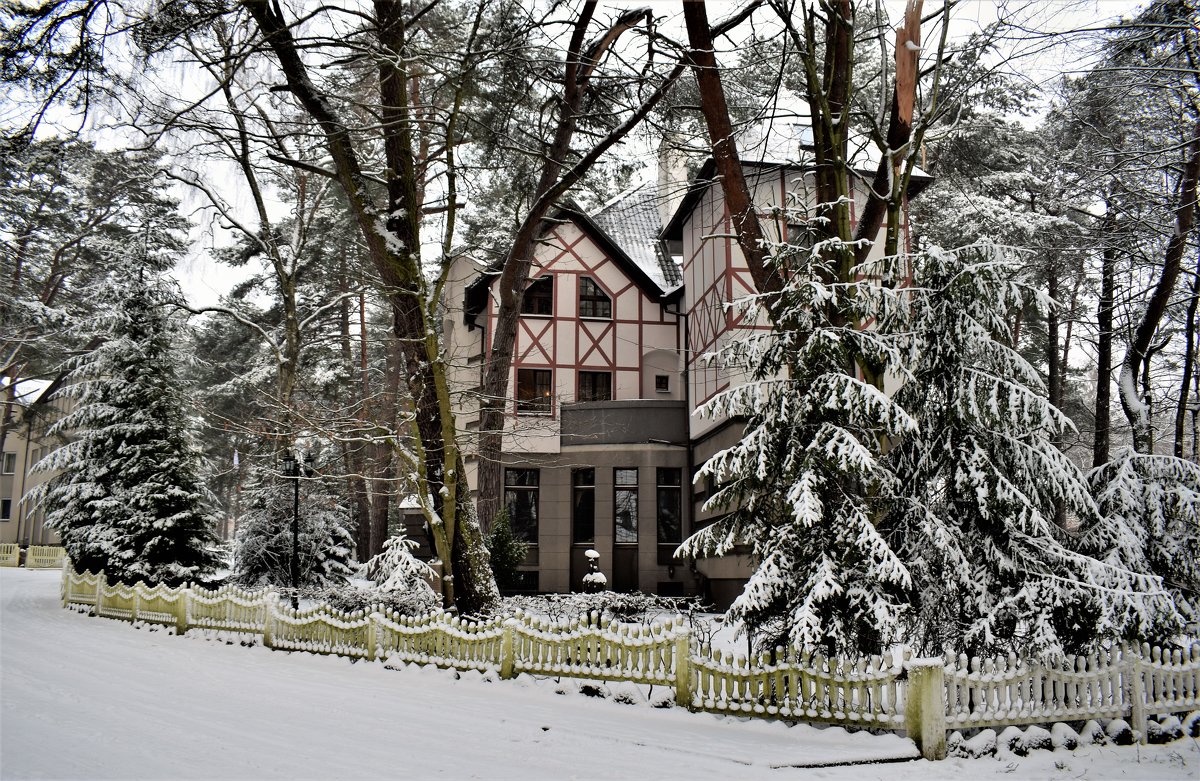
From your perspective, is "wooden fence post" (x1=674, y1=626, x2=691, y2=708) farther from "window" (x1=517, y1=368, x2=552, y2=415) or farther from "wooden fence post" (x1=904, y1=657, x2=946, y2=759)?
"window" (x1=517, y1=368, x2=552, y2=415)

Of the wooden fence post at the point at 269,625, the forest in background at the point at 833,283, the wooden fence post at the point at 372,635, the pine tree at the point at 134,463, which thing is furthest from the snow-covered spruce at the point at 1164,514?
the pine tree at the point at 134,463

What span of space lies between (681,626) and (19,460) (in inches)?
2088

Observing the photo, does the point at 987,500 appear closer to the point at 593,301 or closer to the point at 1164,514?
the point at 1164,514

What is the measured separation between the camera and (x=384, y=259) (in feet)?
41.9

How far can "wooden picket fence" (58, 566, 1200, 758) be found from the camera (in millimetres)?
7500

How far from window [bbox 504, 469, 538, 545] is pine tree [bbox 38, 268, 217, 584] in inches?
318

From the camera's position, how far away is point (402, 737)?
290 inches

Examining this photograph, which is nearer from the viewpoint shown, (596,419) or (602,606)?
(602,606)

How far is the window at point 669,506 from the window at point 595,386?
3225 mm

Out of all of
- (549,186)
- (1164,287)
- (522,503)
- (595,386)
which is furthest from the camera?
(595,386)

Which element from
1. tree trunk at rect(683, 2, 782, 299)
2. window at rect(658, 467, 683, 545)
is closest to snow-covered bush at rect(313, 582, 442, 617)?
tree trunk at rect(683, 2, 782, 299)

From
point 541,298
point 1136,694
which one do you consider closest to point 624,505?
point 541,298

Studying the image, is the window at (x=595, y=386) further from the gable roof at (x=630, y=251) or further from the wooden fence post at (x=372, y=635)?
the wooden fence post at (x=372, y=635)

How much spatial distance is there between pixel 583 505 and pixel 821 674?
16138mm
